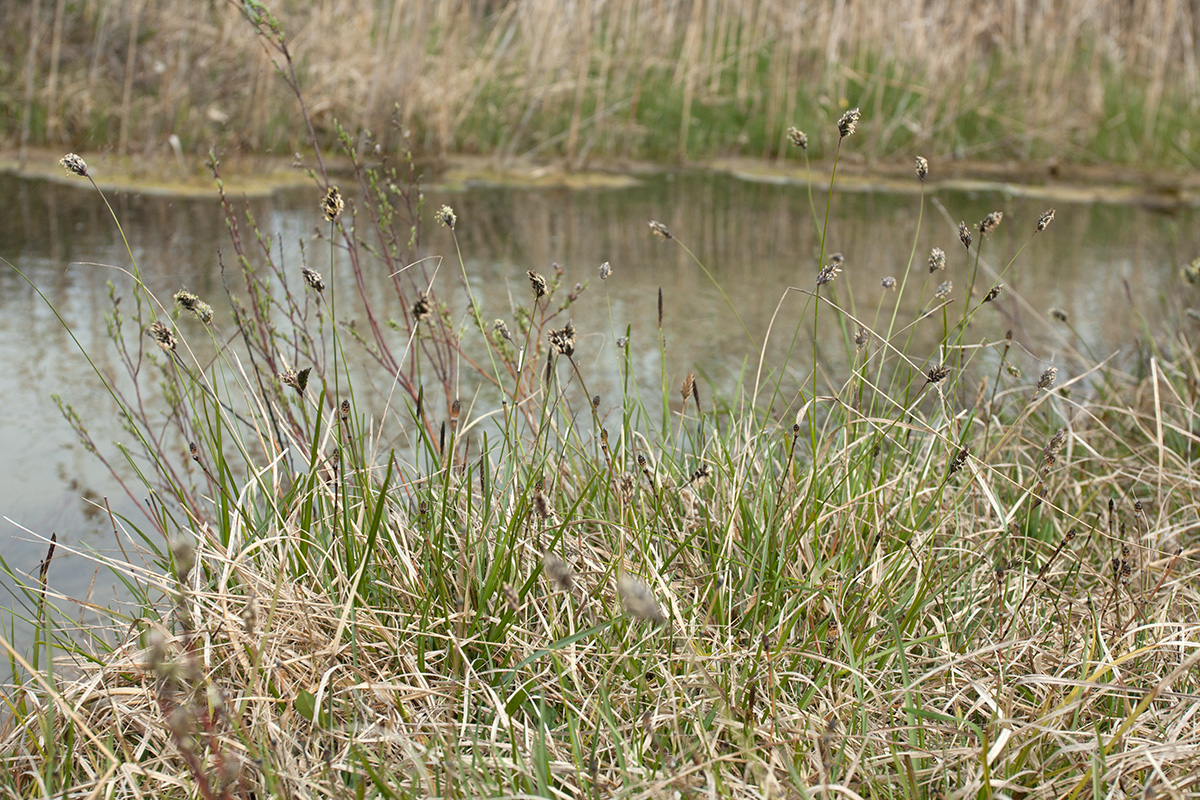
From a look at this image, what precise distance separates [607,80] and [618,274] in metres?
3.56

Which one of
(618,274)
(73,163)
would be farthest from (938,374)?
(618,274)

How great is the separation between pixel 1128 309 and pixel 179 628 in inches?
146

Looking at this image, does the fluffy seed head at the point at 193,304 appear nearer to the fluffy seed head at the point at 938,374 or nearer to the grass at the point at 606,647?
the grass at the point at 606,647

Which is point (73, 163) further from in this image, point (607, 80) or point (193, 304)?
point (607, 80)

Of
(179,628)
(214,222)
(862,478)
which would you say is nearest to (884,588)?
(862,478)

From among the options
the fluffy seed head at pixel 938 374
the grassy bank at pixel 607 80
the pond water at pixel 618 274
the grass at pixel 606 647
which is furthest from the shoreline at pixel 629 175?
the fluffy seed head at pixel 938 374

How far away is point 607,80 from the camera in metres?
7.19

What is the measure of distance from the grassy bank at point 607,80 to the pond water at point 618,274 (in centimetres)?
89

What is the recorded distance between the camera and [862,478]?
1866 mm

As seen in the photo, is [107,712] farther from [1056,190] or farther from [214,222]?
[1056,190]

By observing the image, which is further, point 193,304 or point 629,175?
point 629,175

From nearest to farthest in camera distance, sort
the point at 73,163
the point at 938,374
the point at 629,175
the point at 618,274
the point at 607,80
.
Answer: the point at 73,163 → the point at 938,374 → the point at 618,274 → the point at 629,175 → the point at 607,80

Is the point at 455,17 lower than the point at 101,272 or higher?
higher

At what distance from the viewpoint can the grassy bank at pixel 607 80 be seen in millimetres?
5898
